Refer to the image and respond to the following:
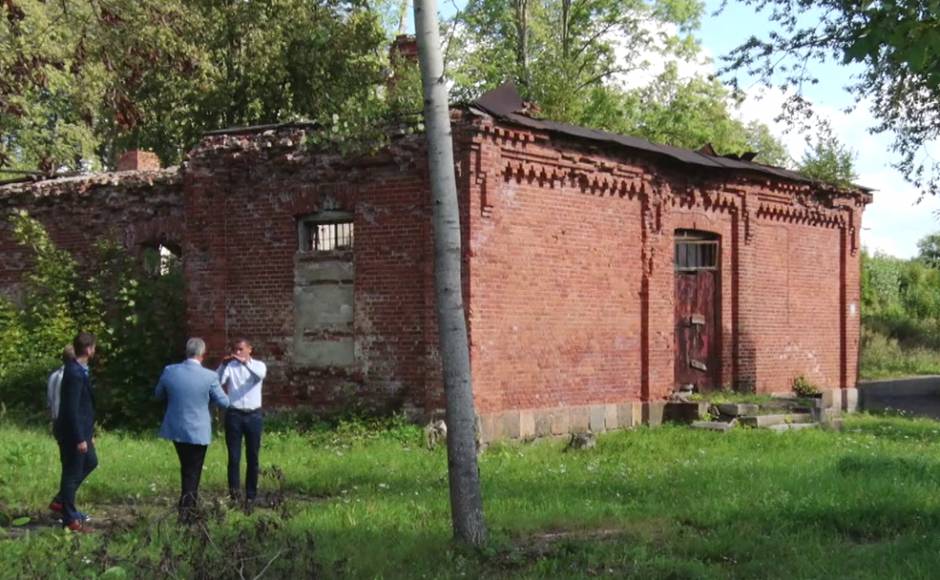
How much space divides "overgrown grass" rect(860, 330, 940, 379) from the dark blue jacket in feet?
75.1

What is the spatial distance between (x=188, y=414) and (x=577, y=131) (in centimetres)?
876

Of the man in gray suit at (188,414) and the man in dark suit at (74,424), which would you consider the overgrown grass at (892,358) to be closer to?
the man in gray suit at (188,414)

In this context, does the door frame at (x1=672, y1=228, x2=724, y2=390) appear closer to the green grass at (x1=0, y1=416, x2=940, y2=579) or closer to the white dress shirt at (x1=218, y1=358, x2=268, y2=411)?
the green grass at (x1=0, y1=416, x2=940, y2=579)

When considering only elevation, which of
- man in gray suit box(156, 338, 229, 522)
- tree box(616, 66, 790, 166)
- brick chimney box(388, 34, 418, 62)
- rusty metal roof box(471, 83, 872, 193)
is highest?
tree box(616, 66, 790, 166)

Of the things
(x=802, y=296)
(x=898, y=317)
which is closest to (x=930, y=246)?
(x=898, y=317)

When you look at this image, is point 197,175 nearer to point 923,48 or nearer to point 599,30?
point 923,48

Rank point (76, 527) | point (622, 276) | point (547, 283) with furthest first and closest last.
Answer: point (622, 276), point (547, 283), point (76, 527)

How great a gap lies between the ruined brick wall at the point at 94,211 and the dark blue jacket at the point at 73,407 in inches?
332

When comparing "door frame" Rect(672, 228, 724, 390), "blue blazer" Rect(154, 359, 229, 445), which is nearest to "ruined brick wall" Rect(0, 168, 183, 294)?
"blue blazer" Rect(154, 359, 229, 445)

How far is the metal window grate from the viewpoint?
52.4 feet

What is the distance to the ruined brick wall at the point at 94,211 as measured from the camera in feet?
58.1

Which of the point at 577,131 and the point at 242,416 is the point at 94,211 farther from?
the point at 242,416

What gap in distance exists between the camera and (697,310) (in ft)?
63.0

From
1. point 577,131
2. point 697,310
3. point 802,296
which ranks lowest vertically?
point 697,310
